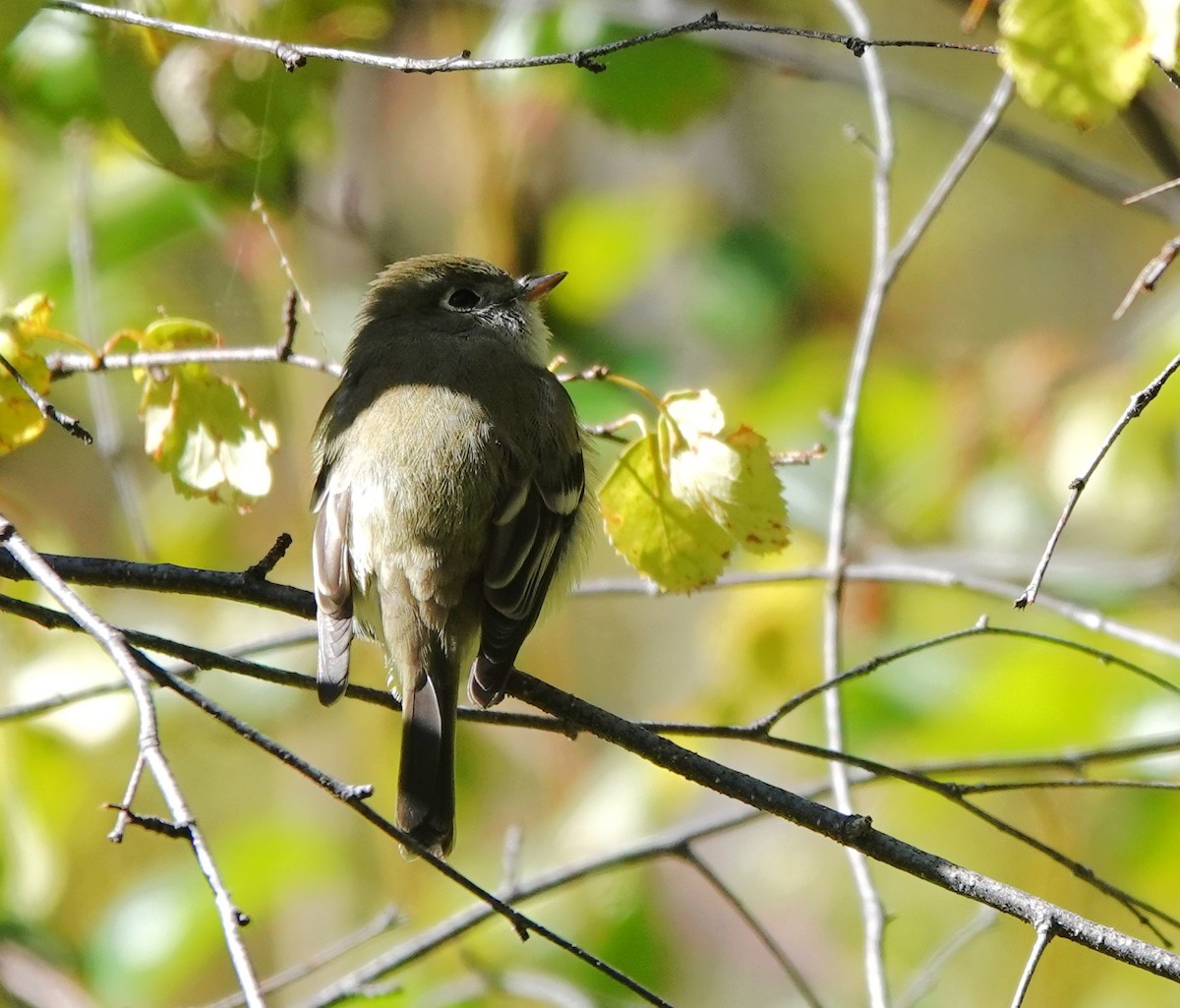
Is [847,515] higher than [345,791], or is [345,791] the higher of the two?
[847,515]

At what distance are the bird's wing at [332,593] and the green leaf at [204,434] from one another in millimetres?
239

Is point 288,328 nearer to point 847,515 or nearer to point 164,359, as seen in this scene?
point 164,359

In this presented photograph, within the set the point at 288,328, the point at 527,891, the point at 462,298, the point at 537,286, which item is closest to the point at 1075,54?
the point at 288,328

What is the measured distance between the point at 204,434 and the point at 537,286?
4.12 ft

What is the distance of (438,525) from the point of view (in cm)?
261

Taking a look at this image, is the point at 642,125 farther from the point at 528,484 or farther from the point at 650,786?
the point at 650,786

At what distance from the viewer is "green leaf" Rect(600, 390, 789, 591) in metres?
2.10

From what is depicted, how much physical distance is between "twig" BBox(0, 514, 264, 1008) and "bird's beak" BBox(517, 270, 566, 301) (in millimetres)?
1869

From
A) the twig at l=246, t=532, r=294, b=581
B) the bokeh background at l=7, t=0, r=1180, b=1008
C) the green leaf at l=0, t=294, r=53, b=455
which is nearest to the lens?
the twig at l=246, t=532, r=294, b=581

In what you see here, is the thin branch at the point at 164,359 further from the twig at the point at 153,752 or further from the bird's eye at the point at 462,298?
the bird's eye at the point at 462,298

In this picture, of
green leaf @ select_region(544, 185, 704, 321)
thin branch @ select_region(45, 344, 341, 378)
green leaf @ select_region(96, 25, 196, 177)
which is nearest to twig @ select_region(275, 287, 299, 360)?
thin branch @ select_region(45, 344, 341, 378)

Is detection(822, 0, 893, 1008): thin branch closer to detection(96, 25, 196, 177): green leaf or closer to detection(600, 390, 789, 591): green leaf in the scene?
detection(600, 390, 789, 591): green leaf

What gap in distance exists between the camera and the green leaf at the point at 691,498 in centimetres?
210

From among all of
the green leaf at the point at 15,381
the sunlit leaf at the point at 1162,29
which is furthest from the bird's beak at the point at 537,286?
the sunlit leaf at the point at 1162,29
